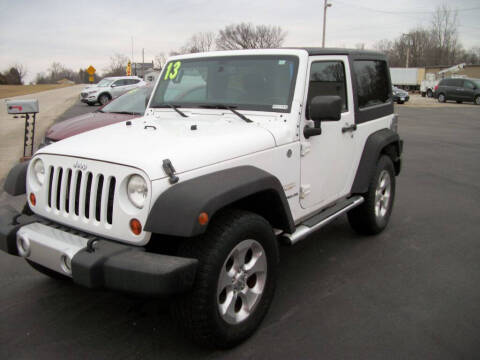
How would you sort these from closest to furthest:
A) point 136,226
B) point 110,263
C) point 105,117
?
point 110,263 → point 136,226 → point 105,117

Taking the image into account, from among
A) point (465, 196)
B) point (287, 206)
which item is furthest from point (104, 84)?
point (287, 206)

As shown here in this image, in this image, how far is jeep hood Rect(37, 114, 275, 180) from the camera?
2.59 metres

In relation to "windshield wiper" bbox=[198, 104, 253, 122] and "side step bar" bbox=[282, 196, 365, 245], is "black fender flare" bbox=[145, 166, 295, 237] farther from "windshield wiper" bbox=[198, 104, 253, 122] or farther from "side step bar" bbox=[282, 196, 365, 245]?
"windshield wiper" bbox=[198, 104, 253, 122]

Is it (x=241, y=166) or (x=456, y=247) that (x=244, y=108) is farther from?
(x=456, y=247)

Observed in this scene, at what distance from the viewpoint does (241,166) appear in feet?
9.40

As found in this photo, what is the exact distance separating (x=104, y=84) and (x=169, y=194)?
2532cm

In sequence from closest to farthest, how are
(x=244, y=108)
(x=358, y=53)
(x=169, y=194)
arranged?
(x=169, y=194) < (x=244, y=108) < (x=358, y=53)

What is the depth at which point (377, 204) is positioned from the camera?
4.84 metres

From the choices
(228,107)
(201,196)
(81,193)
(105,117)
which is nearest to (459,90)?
(105,117)

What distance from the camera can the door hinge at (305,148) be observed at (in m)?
3.42

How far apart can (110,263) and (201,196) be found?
0.61 metres

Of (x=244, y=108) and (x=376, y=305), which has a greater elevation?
(x=244, y=108)

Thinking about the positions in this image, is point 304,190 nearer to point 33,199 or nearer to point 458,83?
point 33,199

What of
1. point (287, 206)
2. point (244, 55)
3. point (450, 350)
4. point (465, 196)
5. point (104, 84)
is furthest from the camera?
point (104, 84)
